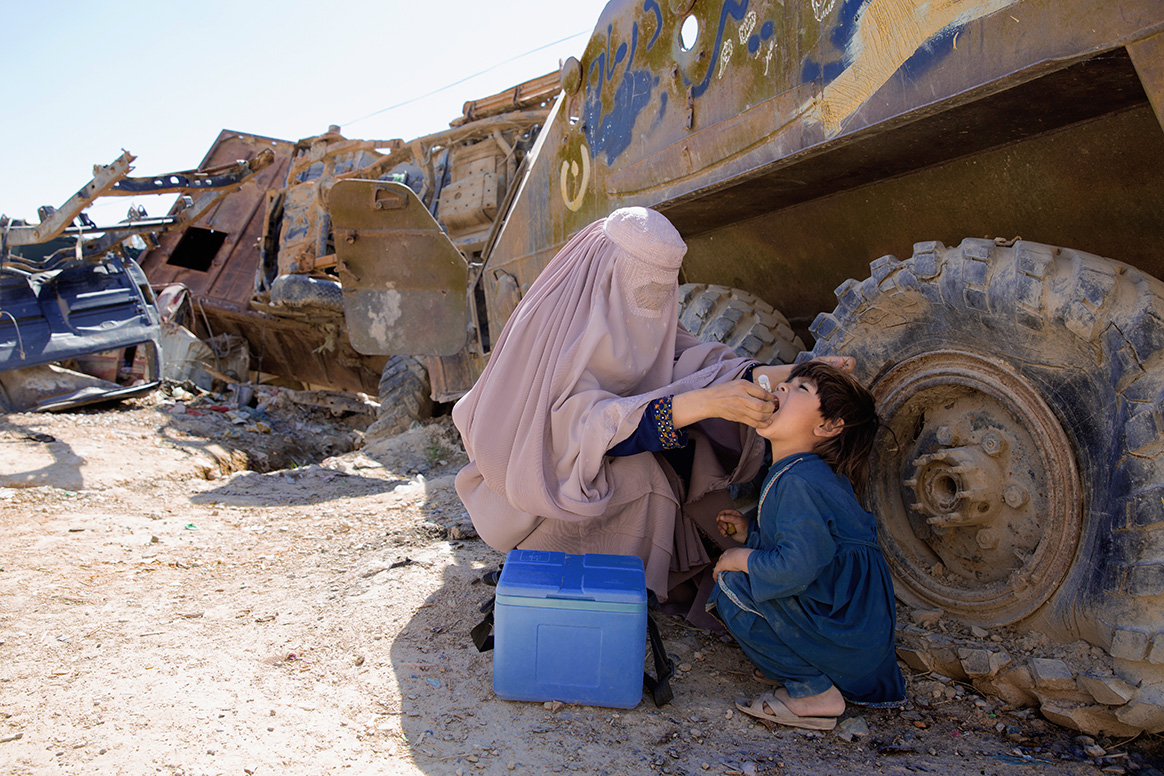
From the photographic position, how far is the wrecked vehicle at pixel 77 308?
7359mm

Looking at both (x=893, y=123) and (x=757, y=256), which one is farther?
(x=757, y=256)

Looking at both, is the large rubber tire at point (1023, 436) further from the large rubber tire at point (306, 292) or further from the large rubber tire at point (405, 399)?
the large rubber tire at point (306, 292)

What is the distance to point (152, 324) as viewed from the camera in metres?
8.23

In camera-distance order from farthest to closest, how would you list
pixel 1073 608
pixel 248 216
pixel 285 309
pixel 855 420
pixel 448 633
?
pixel 248 216 < pixel 285 309 < pixel 448 633 < pixel 855 420 < pixel 1073 608

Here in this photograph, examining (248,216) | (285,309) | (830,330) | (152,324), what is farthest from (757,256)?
(248,216)

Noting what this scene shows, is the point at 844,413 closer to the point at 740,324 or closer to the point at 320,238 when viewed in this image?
the point at 740,324

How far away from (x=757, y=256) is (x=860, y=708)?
1744mm

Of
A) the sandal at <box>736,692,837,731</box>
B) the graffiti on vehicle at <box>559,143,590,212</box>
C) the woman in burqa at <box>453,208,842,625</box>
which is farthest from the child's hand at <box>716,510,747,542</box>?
the graffiti on vehicle at <box>559,143,590,212</box>

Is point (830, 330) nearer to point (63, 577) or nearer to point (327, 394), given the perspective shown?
point (63, 577)

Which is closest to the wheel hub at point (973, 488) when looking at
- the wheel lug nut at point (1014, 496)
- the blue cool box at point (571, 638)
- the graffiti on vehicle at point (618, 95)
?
the wheel lug nut at point (1014, 496)

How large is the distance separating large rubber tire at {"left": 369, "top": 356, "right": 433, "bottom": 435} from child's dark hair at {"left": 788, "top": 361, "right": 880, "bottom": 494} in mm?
6232

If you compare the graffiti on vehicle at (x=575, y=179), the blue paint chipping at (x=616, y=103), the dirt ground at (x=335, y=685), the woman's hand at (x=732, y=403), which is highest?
the blue paint chipping at (x=616, y=103)

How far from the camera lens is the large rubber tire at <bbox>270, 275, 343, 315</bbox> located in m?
9.68

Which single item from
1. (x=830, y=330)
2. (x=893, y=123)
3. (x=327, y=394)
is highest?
(x=893, y=123)
